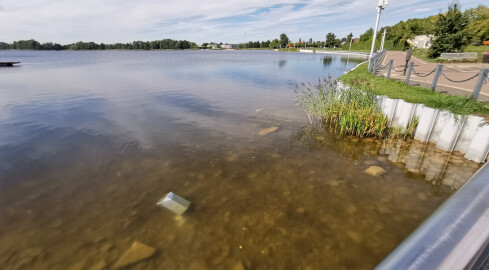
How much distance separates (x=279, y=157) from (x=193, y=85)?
13866 mm

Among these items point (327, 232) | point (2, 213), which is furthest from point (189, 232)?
point (2, 213)

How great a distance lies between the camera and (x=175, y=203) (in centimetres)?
500

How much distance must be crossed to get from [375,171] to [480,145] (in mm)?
2787

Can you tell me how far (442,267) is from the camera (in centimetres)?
75

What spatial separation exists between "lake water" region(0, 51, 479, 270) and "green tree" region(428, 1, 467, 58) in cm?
2773

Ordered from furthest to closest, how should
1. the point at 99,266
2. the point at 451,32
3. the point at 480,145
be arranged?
the point at 451,32, the point at 480,145, the point at 99,266

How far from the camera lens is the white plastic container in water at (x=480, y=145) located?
6223 millimetres

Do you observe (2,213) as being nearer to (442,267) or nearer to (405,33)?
(442,267)

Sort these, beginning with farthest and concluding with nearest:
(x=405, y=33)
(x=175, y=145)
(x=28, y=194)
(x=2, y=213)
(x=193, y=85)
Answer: (x=405, y=33) < (x=193, y=85) < (x=175, y=145) < (x=28, y=194) < (x=2, y=213)

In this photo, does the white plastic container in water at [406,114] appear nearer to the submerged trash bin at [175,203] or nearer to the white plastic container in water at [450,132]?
the white plastic container in water at [450,132]

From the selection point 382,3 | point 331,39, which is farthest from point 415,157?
point 331,39

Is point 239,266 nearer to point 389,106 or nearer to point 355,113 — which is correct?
point 355,113

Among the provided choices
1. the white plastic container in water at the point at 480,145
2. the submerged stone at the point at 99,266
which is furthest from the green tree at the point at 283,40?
the submerged stone at the point at 99,266

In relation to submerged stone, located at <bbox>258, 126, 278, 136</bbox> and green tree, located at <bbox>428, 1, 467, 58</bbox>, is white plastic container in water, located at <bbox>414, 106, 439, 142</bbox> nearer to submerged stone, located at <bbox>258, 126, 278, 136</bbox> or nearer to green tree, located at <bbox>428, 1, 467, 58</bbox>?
submerged stone, located at <bbox>258, 126, 278, 136</bbox>
